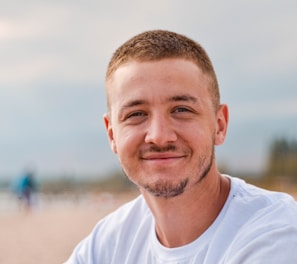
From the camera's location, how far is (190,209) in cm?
254

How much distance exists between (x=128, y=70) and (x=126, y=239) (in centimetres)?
74

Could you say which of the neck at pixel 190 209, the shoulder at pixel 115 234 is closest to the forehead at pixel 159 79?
the neck at pixel 190 209

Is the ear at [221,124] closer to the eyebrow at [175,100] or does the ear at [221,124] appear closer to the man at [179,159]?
the man at [179,159]

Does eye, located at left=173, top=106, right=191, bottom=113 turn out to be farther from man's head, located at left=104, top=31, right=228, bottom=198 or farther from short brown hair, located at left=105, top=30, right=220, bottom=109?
short brown hair, located at left=105, top=30, right=220, bottom=109

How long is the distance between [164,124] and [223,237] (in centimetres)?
46

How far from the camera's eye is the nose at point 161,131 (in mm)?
2307

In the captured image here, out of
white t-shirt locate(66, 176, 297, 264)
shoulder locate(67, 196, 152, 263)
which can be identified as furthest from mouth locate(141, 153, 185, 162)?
shoulder locate(67, 196, 152, 263)

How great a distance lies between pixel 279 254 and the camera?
2.01 metres

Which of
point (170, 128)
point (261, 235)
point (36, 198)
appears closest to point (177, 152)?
point (170, 128)

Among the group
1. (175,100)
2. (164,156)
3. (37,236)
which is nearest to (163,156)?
(164,156)

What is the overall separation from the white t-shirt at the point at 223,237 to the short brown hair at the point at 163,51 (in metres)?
0.45

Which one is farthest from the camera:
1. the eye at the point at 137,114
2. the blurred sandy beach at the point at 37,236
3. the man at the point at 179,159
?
the blurred sandy beach at the point at 37,236

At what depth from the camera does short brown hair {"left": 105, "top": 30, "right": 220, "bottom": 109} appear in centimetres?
243

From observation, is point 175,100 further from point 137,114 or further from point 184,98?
point 137,114
